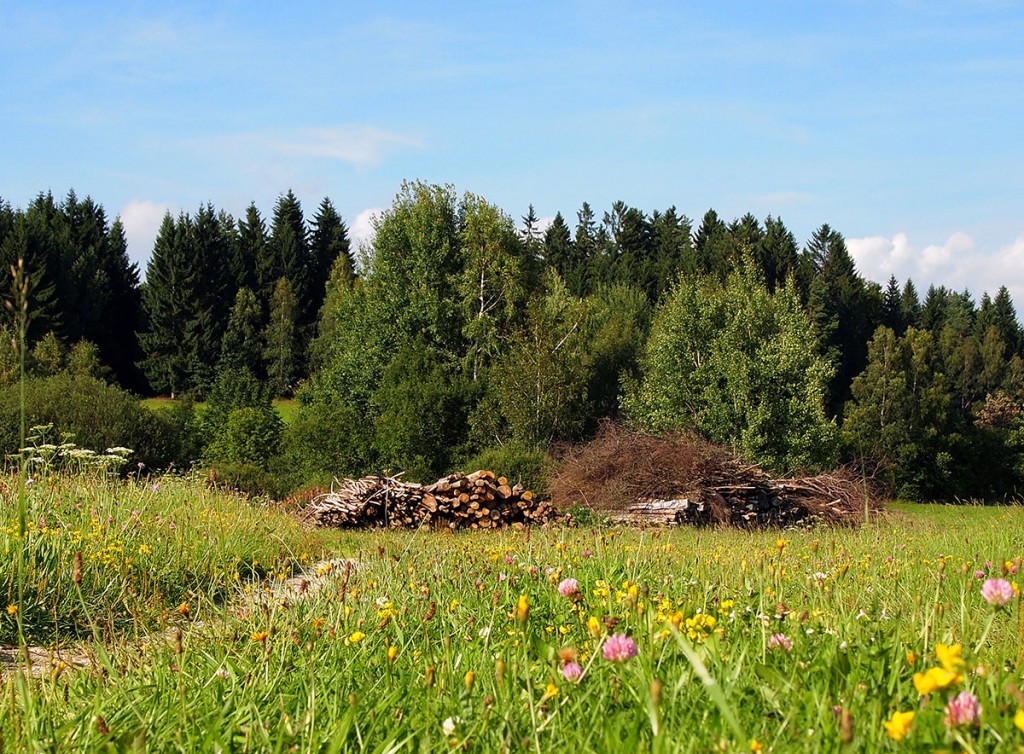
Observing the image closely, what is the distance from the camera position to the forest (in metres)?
25.6

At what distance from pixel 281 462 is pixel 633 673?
23776 millimetres

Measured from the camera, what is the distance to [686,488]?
17.4 meters

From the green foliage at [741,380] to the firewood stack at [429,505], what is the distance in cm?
1235

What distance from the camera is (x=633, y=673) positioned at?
2525 mm

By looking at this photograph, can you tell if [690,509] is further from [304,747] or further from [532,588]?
[304,747]

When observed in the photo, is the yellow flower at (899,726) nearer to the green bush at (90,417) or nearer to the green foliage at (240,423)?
the green bush at (90,417)

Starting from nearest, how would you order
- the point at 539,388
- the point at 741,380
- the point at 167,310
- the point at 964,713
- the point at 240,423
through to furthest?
the point at 964,713, the point at 240,423, the point at 741,380, the point at 539,388, the point at 167,310

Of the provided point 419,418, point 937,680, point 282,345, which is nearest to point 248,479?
point 419,418

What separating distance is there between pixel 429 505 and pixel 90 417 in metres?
10.4

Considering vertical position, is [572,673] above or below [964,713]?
below

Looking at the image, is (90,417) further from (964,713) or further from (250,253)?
(250,253)

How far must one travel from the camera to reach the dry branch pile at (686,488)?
17.2 metres

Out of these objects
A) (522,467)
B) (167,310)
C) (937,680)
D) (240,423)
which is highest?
(167,310)

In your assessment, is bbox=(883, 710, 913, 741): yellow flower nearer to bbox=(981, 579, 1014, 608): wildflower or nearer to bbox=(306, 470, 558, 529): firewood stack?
bbox=(981, 579, 1014, 608): wildflower
